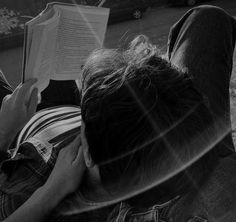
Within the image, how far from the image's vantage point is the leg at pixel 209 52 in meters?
1.05

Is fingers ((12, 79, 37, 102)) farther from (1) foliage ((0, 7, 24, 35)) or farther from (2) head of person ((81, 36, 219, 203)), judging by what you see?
(1) foliage ((0, 7, 24, 35))

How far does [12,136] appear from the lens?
4.09 feet

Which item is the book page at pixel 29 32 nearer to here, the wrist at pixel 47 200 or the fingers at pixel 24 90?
the fingers at pixel 24 90

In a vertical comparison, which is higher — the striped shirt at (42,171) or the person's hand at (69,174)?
the person's hand at (69,174)

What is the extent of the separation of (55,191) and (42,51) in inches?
19.3

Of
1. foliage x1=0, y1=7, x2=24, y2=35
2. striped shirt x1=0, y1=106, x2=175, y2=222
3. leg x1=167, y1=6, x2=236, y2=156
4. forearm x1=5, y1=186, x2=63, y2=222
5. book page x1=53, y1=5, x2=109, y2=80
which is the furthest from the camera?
foliage x1=0, y1=7, x2=24, y2=35

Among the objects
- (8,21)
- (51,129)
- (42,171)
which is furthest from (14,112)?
(8,21)

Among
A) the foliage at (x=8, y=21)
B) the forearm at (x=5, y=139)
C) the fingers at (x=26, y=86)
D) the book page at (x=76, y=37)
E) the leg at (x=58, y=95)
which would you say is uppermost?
the book page at (x=76, y=37)

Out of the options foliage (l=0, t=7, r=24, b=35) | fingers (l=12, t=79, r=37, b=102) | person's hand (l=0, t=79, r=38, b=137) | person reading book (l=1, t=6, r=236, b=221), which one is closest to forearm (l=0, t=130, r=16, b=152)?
person's hand (l=0, t=79, r=38, b=137)

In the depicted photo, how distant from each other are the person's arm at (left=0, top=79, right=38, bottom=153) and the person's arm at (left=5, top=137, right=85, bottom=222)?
320 millimetres

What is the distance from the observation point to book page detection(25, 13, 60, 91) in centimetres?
116

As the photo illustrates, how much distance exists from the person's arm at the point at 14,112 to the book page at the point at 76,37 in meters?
0.15

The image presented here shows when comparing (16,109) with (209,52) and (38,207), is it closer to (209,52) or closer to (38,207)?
(38,207)

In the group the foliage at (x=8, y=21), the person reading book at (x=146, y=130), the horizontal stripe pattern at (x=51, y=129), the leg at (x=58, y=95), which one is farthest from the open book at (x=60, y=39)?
the foliage at (x=8, y=21)
